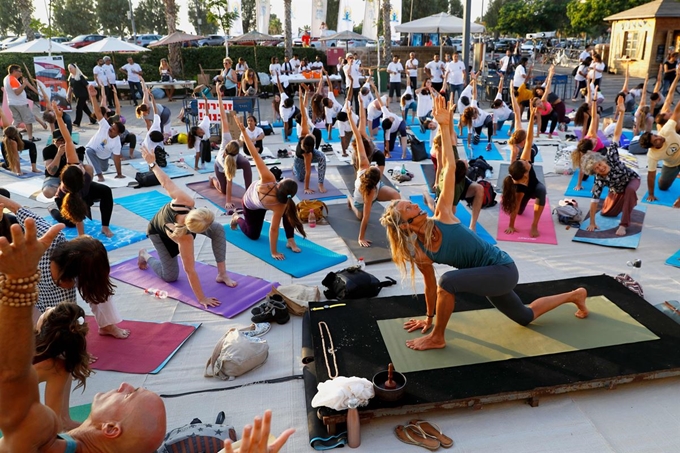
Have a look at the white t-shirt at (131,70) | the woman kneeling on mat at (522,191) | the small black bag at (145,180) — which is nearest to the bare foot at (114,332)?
the woman kneeling on mat at (522,191)

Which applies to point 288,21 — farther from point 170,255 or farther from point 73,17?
point 73,17

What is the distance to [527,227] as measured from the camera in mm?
6754

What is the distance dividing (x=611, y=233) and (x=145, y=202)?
6495 mm

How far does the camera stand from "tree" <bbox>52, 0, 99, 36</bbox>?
136 feet

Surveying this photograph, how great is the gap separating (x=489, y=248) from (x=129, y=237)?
186 inches

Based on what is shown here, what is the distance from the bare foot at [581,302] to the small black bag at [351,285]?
173cm

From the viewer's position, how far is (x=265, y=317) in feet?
15.2

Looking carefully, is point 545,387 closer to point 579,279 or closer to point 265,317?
point 579,279

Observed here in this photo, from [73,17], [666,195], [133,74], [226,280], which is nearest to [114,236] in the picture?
[226,280]

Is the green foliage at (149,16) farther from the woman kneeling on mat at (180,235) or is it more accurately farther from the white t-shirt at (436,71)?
the woman kneeling on mat at (180,235)

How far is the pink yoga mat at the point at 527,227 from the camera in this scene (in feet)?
21.0

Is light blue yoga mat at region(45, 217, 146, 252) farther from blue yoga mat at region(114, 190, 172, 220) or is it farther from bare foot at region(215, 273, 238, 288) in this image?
bare foot at region(215, 273, 238, 288)

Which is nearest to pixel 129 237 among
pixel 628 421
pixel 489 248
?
pixel 489 248

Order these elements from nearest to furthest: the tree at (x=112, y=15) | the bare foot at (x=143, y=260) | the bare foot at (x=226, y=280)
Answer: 1. the bare foot at (x=226, y=280)
2. the bare foot at (x=143, y=260)
3. the tree at (x=112, y=15)
